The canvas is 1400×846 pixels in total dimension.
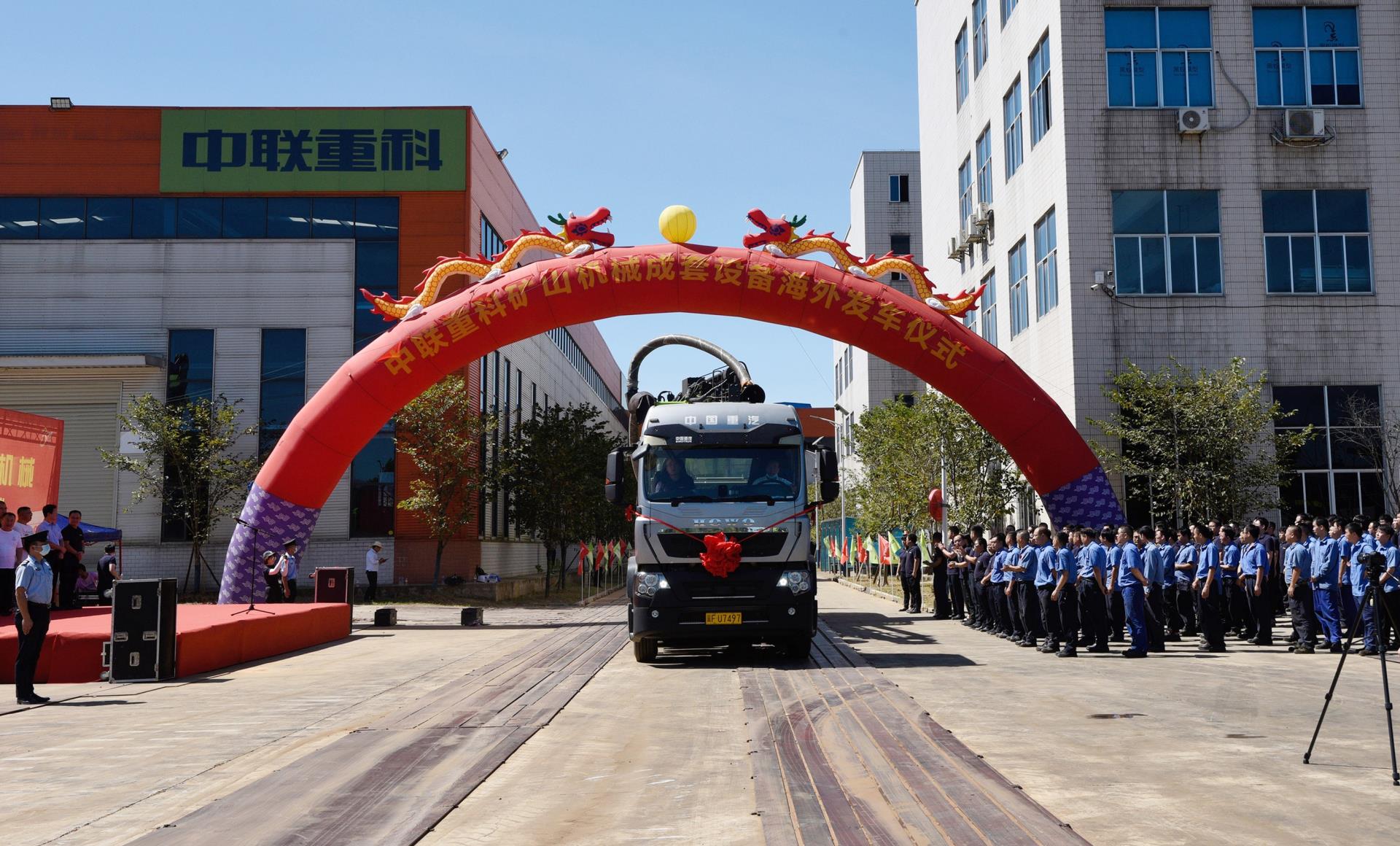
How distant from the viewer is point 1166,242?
1049 inches

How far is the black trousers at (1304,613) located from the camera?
16.0 m

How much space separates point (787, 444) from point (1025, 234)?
17610 millimetres

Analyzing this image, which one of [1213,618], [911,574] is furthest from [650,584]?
[911,574]

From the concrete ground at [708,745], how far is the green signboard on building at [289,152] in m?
24.0

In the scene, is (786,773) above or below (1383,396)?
below

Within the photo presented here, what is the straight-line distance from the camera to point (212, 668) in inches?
609

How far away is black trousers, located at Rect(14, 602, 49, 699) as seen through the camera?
469 inches

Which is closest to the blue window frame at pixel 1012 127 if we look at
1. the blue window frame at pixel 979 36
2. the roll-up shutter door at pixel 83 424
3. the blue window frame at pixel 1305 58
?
the blue window frame at pixel 979 36

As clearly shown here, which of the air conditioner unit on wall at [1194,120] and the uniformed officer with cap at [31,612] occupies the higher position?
the air conditioner unit on wall at [1194,120]

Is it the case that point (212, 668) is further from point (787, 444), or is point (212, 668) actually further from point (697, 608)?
Answer: point (787, 444)

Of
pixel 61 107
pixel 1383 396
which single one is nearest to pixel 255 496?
pixel 61 107

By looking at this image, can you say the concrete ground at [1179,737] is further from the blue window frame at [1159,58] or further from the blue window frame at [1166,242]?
the blue window frame at [1159,58]

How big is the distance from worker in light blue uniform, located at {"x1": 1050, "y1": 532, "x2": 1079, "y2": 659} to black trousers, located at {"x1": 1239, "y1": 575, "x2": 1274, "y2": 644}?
275cm

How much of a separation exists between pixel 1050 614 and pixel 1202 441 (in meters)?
9.19
